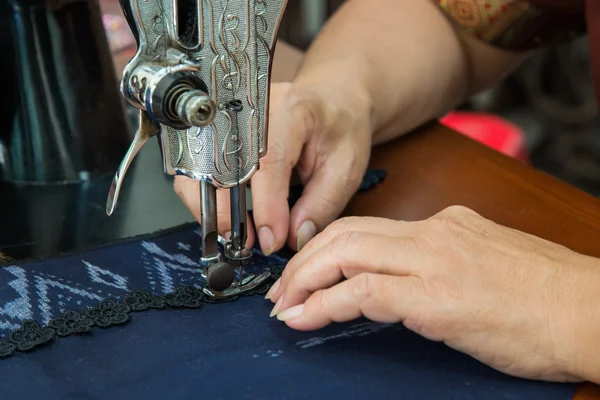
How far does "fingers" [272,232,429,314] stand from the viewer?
0.66 m

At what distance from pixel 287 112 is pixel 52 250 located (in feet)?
0.94

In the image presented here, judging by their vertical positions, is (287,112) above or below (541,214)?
above

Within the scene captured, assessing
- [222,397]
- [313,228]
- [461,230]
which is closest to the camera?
[222,397]

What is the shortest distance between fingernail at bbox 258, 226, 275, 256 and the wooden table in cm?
14

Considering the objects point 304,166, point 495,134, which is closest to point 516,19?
point 304,166

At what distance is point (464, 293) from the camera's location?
642 millimetres

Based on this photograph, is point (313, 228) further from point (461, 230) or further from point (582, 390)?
point (582, 390)

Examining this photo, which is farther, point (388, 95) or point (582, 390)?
point (388, 95)

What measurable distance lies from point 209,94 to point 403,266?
215 millimetres

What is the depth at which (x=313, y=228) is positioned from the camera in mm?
813

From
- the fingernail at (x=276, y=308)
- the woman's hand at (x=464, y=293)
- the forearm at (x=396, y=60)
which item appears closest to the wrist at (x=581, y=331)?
the woman's hand at (x=464, y=293)

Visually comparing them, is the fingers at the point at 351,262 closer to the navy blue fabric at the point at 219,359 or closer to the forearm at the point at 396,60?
the navy blue fabric at the point at 219,359

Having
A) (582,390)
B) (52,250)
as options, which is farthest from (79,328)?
(582,390)

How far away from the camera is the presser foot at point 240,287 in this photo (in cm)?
72
